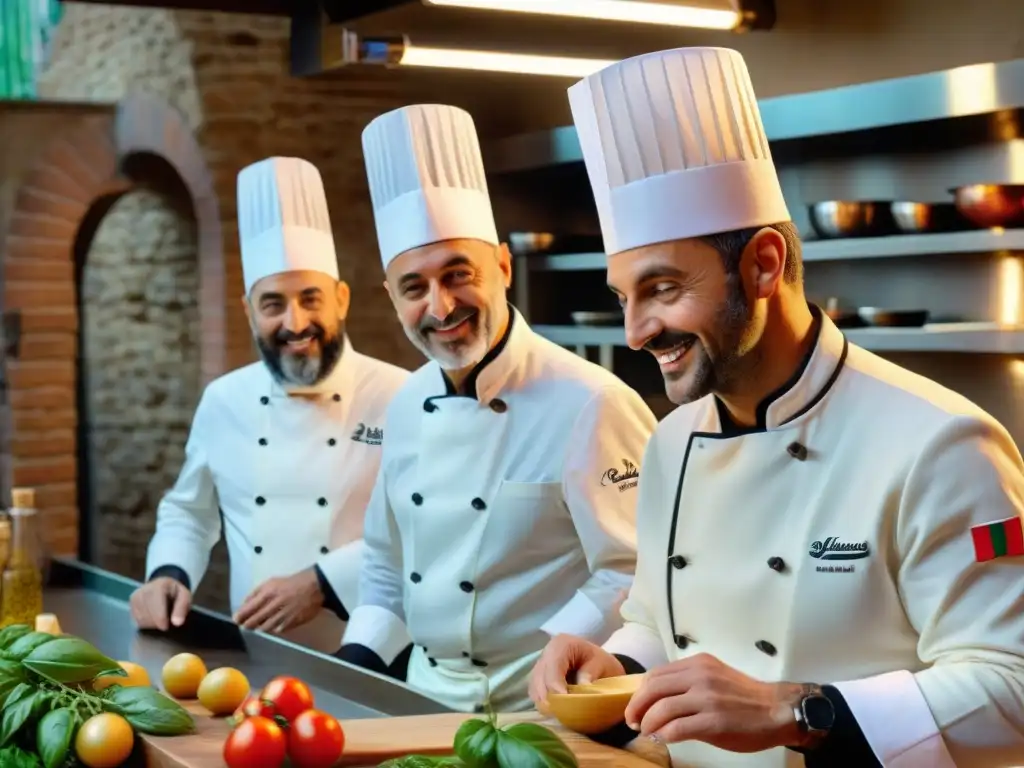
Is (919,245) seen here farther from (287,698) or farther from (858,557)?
(287,698)

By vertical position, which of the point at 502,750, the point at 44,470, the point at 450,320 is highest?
the point at 450,320

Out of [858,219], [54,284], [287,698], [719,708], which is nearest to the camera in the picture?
[719,708]

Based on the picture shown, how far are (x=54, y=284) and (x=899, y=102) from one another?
3747 mm

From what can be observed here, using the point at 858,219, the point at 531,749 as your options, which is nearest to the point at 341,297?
the point at 858,219

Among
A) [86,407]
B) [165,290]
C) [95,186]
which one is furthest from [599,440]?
[86,407]

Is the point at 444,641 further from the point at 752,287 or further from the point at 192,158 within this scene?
the point at 192,158

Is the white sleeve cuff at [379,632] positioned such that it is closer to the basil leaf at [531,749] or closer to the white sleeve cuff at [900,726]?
the basil leaf at [531,749]

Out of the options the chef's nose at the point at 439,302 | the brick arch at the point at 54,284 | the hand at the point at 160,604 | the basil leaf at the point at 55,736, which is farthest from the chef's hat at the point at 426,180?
the brick arch at the point at 54,284

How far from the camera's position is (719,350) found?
1.78 m

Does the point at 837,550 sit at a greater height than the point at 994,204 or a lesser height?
lesser

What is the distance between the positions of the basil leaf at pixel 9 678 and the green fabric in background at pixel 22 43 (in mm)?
6120

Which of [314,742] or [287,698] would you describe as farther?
[287,698]

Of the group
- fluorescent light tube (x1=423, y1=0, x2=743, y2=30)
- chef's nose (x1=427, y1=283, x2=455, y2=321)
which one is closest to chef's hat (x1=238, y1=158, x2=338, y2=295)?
chef's nose (x1=427, y1=283, x2=455, y2=321)

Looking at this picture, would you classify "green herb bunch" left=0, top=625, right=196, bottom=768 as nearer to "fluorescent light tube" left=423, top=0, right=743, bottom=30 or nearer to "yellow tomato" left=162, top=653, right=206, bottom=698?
"yellow tomato" left=162, top=653, right=206, bottom=698
